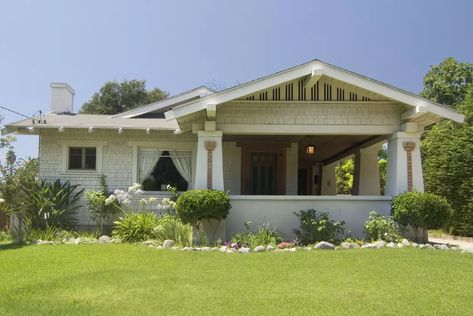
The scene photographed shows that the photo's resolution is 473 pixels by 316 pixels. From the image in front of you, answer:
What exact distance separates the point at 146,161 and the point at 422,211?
8069 mm

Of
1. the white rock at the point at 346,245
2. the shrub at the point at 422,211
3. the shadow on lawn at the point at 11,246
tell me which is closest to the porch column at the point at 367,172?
the shrub at the point at 422,211

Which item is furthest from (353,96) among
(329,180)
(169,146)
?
(329,180)

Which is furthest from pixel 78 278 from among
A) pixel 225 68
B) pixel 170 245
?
pixel 225 68

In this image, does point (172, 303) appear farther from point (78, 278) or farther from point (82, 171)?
point (82, 171)

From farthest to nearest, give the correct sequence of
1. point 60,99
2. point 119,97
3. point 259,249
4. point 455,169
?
point 119,97, point 60,99, point 455,169, point 259,249

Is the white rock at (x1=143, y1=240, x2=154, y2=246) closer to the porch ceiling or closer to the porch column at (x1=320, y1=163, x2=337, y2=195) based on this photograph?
the porch ceiling

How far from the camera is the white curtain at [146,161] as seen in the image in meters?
14.3

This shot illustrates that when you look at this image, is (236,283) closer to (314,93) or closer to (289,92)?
(289,92)

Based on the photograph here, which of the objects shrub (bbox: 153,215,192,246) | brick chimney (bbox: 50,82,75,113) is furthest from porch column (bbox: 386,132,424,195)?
brick chimney (bbox: 50,82,75,113)

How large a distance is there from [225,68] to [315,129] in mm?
13721

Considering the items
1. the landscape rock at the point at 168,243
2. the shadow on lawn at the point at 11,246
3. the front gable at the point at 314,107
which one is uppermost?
the front gable at the point at 314,107

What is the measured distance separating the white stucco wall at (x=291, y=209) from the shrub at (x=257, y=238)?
1.20 feet

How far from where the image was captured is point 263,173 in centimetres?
1535

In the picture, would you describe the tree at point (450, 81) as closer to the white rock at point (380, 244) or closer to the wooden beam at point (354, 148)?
the wooden beam at point (354, 148)
